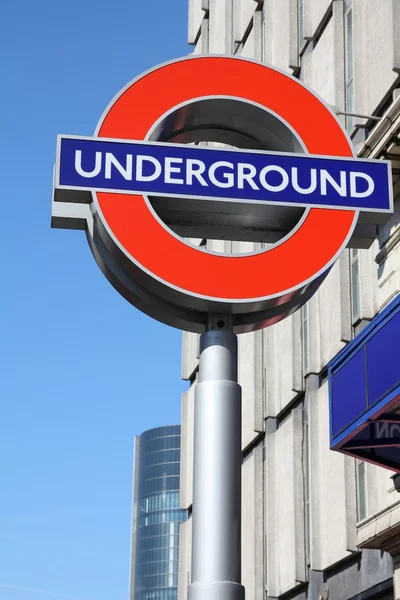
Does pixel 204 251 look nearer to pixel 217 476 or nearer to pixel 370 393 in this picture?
pixel 217 476

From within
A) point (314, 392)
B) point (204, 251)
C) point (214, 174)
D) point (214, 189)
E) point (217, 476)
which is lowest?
point (217, 476)

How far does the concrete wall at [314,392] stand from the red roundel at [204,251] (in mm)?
11629

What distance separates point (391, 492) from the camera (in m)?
19.4

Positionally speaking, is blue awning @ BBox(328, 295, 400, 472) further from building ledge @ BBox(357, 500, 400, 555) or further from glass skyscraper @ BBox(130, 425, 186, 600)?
glass skyscraper @ BBox(130, 425, 186, 600)

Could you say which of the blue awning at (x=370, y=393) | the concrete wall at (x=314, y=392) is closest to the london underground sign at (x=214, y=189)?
the blue awning at (x=370, y=393)

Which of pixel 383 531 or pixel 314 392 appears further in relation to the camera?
pixel 314 392

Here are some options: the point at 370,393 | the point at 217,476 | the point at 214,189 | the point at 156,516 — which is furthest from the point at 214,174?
the point at 156,516

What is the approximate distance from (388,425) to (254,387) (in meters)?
14.6

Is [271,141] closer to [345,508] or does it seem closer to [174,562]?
[345,508]

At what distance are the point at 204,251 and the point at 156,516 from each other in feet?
591

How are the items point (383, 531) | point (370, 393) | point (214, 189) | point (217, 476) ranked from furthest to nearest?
point (383, 531) < point (370, 393) < point (214, 189) < point (217, 476)

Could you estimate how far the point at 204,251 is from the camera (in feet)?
26.7

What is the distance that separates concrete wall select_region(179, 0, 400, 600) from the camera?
2245cm

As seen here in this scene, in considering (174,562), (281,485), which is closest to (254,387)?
(281,485)
